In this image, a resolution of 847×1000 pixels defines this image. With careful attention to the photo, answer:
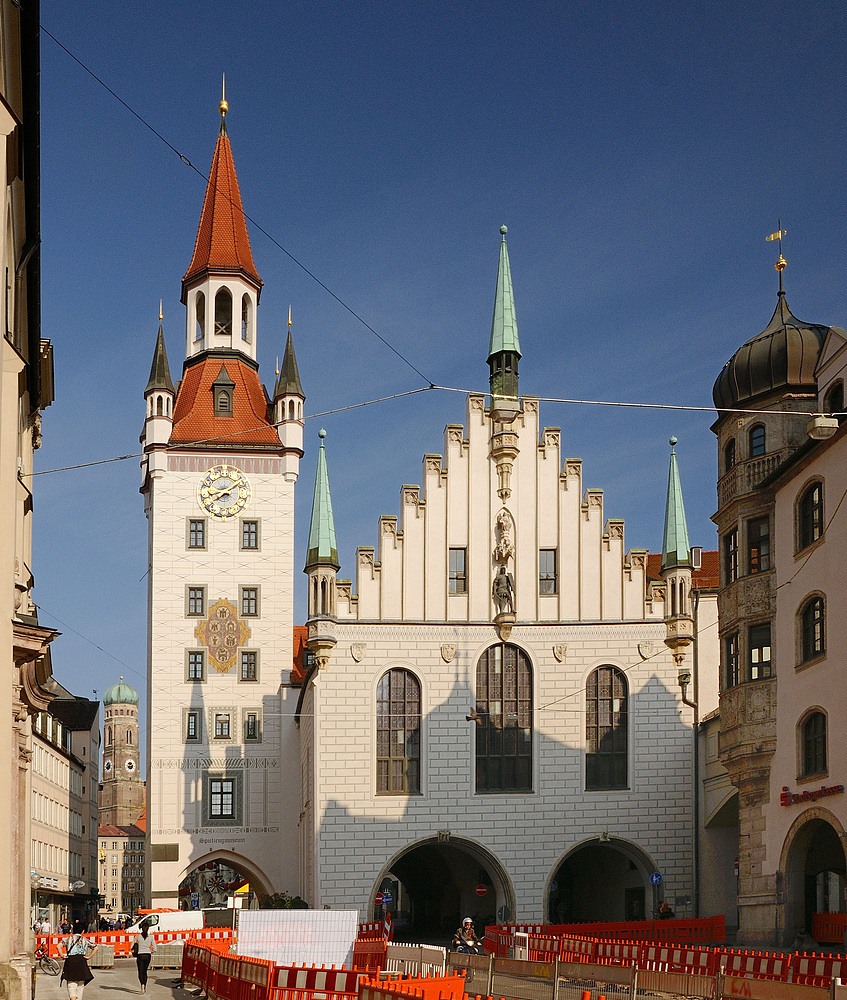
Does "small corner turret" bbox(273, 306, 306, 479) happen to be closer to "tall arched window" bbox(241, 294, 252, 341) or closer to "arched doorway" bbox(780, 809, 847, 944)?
"tall arched window" bbox(241, 294, 252, 341)

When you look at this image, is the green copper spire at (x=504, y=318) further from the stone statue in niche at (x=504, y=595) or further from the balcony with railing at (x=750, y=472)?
the balcony with railing at (x=750, y=472)

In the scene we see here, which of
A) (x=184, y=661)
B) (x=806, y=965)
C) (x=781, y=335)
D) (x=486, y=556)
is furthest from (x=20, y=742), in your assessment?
(x=184, y=661)

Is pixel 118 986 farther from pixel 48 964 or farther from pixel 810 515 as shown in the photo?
pixel 810 515

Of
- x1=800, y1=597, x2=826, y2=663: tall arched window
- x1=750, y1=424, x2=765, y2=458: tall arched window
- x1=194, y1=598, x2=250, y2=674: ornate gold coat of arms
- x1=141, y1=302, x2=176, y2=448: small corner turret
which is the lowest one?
x1=800, y1=597, x2=826, y2=663: tall arched window

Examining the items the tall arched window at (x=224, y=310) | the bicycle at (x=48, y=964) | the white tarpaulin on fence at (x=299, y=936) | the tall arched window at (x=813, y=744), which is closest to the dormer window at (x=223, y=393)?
the tall arched window at (x=224, y=310)

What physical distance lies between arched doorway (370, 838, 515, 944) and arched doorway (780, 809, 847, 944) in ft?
37.6

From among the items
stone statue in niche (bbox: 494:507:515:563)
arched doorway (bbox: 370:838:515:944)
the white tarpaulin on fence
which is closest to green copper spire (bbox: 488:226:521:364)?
stone statue in niche (bbox: 494:507:515:563)

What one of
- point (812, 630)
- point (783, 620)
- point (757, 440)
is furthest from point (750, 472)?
point (812, 630)

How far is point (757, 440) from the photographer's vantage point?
38.1 metres

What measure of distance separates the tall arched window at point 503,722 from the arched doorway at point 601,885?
3084 millimetres

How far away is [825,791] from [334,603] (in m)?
20.2

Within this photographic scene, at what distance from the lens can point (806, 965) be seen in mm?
22234

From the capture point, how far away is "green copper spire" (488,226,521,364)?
52312 millimetres

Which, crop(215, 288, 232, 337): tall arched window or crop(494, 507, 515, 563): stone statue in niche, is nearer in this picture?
crop(494, 507, 515, 563): stone statue in niche
